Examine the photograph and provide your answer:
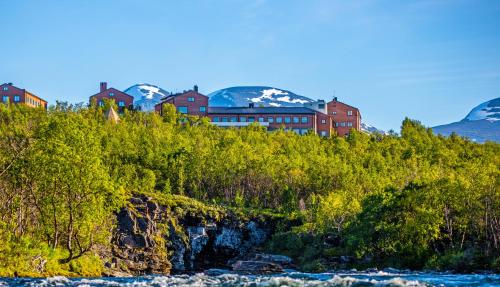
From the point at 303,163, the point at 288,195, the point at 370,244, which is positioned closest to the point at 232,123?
the point at 303,163

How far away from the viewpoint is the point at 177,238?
3369 inches

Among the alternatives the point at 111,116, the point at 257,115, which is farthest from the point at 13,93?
the point at 257,115

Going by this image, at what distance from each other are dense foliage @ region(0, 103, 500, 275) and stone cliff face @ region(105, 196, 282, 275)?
168 inches

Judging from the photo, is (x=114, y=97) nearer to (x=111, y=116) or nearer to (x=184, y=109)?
(x=184, y=109)

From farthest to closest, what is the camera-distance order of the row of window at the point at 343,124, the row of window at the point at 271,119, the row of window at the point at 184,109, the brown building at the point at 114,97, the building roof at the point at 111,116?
the row of window at the point at 343,124 → the row of window at the point at 271,119 → the brown building at the point at 114,97 → the row of window at the point at 184,109 → the building roof at the point at 111,116

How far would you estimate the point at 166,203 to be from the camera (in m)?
87.7

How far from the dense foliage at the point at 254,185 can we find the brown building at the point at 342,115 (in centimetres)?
3406

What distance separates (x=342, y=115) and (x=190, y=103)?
43661mm

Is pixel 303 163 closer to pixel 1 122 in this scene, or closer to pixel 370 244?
pixel 370 244

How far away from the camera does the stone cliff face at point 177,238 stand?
77.7m

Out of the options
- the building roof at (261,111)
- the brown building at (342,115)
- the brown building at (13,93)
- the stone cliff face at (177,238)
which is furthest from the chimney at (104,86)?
the stone cliff face at (177,238)

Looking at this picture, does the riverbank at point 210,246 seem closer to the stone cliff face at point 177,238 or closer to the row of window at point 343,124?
the stone cliff face at point 177,238

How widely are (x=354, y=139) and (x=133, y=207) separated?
276 ft

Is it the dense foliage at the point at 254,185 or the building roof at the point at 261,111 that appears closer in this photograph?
the dense foliage at the point at 254,185
